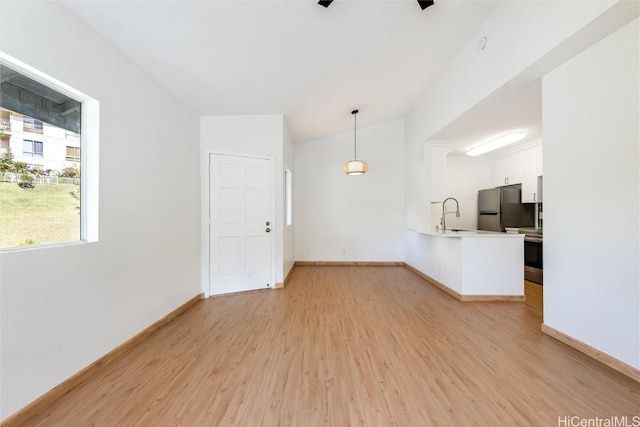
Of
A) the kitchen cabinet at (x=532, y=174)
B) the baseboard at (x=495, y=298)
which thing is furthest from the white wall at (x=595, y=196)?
the kitchen cabinet at (x=532, y=174)

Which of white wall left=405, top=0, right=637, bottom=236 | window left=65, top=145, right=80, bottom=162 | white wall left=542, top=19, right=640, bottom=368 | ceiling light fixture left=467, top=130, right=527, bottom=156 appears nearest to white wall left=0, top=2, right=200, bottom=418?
window left=65, top=145, right=80, bottom=162

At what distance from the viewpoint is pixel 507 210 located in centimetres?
484

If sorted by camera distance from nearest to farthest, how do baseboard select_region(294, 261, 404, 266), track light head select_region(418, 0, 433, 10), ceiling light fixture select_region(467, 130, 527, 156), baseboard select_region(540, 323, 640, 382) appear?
baseboard select_region(540, 323, 640, 382), track light head select_region(418, 0, 433, 10), ceiling light fixture select_region(467, 130, 527, 156), baseboard select_region(294, 261, 404, 266)

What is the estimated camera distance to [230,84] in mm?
2771

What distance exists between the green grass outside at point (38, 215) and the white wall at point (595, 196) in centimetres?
398

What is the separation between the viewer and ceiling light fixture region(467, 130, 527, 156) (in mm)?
3705

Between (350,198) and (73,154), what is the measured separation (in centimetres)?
457

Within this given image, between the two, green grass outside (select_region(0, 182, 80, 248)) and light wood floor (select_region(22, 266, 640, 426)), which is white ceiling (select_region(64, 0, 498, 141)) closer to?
green grass outside (select_region(0, 182, 80, 248))

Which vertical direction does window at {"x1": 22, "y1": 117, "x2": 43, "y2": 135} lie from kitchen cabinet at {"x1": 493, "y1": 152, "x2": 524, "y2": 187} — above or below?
below

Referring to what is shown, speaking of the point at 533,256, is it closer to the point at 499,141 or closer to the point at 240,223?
the point at 499,141

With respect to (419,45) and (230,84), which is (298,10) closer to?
(230,84)

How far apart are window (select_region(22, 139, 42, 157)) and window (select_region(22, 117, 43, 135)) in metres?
0.07

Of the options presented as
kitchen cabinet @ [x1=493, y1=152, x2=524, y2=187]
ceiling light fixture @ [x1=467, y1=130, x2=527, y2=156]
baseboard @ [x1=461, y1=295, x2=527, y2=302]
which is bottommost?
baseboard @ [x1=461, y1=295, x2=527, y2=302]

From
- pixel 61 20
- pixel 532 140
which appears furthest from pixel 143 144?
pixel 532 140
